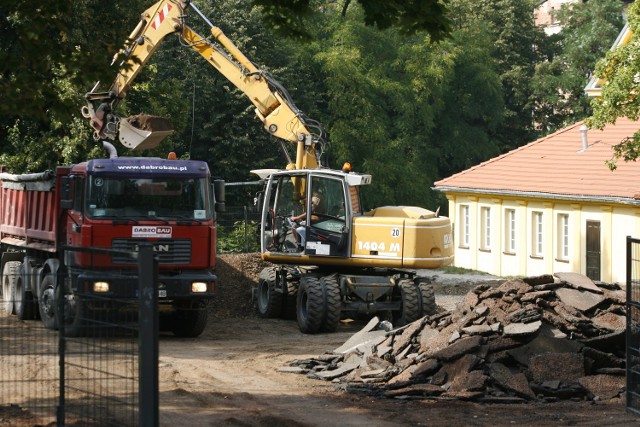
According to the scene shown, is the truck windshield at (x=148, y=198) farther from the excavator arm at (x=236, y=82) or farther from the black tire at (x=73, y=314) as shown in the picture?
the black tire at (x=73, y=314)

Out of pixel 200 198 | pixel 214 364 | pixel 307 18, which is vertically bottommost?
pixel 214 364

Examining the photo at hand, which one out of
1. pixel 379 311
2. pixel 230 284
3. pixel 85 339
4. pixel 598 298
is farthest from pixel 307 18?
pixel 230 284

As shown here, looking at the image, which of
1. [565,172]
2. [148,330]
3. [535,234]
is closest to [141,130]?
[148,330]

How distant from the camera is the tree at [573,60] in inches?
2842

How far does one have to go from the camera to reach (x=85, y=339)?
1058 cm

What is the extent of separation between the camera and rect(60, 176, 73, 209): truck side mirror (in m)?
21.4

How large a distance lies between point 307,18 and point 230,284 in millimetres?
14359

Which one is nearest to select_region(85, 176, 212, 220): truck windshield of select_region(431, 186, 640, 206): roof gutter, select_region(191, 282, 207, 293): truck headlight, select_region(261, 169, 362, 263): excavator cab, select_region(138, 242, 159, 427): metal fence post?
select_region(191, 282, 207, 293): truck headlight

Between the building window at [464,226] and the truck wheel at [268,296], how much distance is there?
21.4 metres

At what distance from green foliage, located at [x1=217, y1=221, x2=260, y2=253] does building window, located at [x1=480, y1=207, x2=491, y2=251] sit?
8332 millimetres

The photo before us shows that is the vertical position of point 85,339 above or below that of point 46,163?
below

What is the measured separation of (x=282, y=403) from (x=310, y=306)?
7.88 m

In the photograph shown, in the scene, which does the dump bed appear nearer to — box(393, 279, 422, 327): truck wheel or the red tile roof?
box(393, 279, 422, 327): truck wheel

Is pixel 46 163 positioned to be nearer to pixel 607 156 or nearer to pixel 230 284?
pixel 230 284
